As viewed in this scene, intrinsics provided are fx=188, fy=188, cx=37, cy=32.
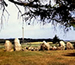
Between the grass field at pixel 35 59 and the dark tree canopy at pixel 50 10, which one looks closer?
the dark tree canopy at pixel 50 10

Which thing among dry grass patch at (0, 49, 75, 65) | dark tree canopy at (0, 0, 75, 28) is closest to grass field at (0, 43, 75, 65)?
dry grass patch at (0, 49, 75, 65)

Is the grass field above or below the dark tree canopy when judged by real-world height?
below

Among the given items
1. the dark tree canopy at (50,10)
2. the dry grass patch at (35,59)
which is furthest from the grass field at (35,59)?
the dark tree canopy at (50,10)

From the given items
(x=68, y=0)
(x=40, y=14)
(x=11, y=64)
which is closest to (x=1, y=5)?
(x=40, y=14)

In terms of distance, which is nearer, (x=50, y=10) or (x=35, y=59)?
(x=50, y=10)

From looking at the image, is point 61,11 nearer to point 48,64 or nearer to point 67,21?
point 67,21

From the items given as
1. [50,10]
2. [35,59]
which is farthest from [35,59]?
[50,10]

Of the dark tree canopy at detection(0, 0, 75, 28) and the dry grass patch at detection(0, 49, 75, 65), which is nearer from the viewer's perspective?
the dark tree canopy at detection(0, 0, 75, 28)

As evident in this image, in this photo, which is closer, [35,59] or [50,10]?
[50,10]

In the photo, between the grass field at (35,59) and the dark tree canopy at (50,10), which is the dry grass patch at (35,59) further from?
the dark tree canopy at (50,10)

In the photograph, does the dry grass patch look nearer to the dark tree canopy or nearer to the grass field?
the grass field

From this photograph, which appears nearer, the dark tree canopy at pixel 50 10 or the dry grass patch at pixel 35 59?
Answer: the dark tree canopy at pixel 50 10

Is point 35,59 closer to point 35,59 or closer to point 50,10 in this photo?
point 35,59

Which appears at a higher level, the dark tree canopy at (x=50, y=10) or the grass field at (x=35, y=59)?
the dark tree canopy at (x=50, y=10)
